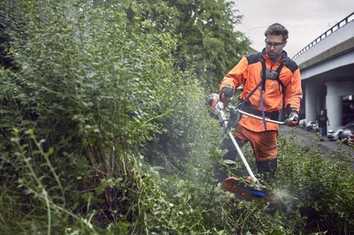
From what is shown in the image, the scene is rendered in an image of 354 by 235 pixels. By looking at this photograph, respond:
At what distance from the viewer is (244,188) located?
4902 mm

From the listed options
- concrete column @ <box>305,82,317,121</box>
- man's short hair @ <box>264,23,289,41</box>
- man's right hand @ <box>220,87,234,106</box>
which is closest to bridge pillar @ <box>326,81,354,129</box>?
concrete column @ <box>305,82,317,121</box>

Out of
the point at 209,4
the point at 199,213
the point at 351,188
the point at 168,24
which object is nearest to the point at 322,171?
the point at 351,188

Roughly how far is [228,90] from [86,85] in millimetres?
2578

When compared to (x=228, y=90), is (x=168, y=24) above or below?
above

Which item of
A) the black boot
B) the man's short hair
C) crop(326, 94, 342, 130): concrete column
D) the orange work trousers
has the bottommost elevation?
crop(326, 94, 342, 130): concrete column

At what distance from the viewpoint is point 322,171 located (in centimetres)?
583

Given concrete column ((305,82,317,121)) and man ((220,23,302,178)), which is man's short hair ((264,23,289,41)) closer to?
man ((220,23,302,178))

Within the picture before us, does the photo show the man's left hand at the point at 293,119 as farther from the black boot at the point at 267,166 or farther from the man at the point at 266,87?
the black boot at the point at 267,166

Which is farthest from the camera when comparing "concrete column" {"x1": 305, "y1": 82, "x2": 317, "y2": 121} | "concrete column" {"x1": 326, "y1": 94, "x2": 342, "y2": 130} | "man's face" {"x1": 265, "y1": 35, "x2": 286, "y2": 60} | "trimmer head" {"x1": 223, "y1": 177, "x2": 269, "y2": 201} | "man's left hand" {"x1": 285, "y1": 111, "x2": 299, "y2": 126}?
"concrete column" {"x1": 305, "y1": 82, "x2": 317, "y2": 121}

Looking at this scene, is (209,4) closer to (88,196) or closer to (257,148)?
(257,148)

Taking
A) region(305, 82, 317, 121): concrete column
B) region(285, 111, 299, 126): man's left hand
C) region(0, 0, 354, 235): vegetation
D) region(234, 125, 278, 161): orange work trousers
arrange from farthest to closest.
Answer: region(305, 82, 317, 121): concrete column < region(234, 125, 278, 161): orange work trousers < region(285, 111, 299, 126): man's left hand < region(0, 0, 354, 235): vegetation

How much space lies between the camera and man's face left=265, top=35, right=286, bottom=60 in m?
5.90

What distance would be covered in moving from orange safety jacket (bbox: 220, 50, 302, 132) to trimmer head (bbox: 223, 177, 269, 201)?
122 cm

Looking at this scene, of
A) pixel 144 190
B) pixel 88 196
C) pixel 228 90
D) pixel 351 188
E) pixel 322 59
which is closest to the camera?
pixel 88 196
